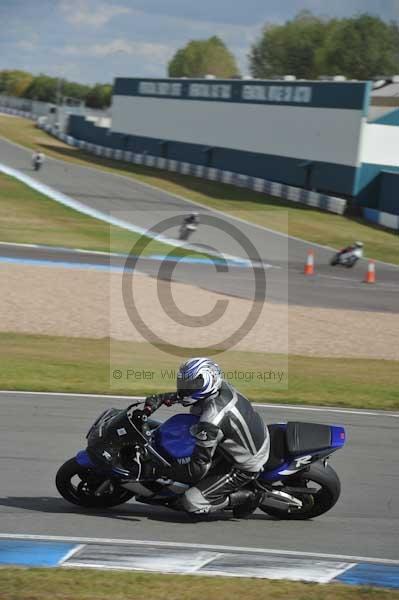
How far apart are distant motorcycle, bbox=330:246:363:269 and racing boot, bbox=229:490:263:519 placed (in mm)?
26291

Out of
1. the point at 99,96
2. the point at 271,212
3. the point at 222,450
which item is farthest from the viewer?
the point at 99,96

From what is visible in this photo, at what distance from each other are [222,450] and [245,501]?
1.84ft

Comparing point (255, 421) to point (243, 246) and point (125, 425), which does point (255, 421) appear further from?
point (243, 246)

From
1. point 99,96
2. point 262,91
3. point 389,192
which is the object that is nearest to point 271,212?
point 389,192

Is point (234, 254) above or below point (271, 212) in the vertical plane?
below

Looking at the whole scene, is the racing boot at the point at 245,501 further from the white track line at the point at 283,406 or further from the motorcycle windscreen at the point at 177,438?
the white track line at the point at 283,406

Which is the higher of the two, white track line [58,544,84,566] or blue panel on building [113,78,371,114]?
blue panel on building [113,78,371,114]

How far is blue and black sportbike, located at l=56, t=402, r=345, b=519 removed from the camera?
309 inches

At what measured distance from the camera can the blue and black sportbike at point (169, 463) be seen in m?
7.86

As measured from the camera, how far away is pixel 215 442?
771cm

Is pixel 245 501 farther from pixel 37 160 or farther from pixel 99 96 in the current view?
pixel 99 96

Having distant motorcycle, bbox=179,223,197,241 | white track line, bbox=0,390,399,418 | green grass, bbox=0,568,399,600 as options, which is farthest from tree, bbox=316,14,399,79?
green grass, bbox=0,568,399,600

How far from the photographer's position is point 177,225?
4288cm
